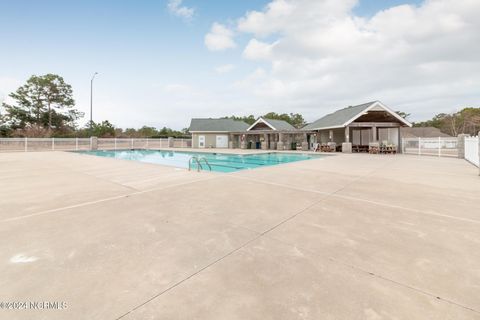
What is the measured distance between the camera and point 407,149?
21.2 meters

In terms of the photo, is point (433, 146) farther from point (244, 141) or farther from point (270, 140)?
point (244, 141)

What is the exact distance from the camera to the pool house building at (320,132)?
19.0 m

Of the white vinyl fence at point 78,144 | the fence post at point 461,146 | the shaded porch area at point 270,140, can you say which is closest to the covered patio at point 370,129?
the shaded porch area at point 270,140

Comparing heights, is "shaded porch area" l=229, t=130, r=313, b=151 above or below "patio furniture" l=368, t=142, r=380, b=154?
above

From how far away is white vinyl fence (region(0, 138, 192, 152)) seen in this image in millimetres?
21802

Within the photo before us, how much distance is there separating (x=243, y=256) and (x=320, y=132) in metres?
24.8

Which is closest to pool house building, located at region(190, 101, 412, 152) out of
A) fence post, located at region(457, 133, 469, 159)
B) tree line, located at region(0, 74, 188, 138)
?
fence post, located at region(457, 133, 469, 159)

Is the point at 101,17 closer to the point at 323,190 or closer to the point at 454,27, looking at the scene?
the point at 323,190

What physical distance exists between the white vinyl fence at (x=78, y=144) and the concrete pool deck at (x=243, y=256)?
24.3 meters

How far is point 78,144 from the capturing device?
1009 inches

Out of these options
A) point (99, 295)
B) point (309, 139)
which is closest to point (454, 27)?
point (309, 139)

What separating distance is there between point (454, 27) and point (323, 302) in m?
24.1

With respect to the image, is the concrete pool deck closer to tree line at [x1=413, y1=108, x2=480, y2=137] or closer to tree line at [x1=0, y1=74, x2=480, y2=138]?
tree line at [x1=0, y1=74, x2=480, y2=138]

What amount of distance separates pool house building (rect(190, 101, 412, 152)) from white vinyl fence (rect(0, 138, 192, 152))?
589 centimetres
